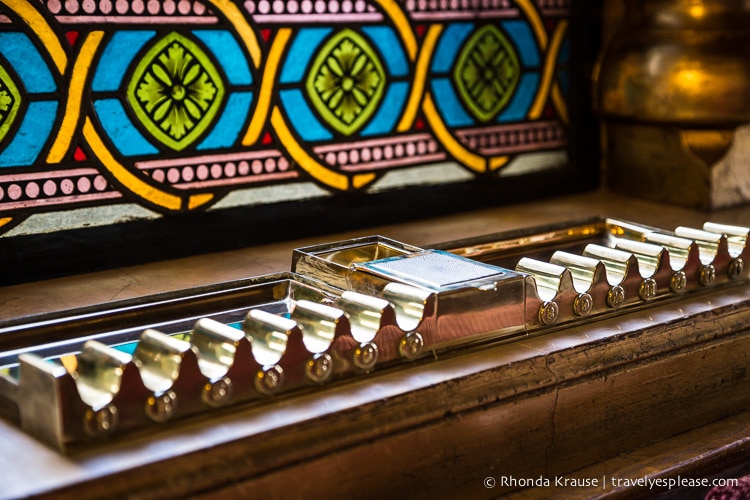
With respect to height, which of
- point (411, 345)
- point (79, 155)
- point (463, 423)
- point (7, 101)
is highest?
point (7, 101)

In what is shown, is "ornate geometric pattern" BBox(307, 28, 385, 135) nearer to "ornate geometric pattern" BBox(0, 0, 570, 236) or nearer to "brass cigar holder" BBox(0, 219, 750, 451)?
"ornate geometric pattern" BBox(0, 0, 570, 236)

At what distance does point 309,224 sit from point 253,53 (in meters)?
0.40

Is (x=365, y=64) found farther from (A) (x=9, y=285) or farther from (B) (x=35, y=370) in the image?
(B) (x=35, y=370)

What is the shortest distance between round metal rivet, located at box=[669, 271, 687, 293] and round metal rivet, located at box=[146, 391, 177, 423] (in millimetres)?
973

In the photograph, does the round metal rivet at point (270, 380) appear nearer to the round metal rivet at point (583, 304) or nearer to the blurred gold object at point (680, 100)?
the round metal rivet at point (583, 304)

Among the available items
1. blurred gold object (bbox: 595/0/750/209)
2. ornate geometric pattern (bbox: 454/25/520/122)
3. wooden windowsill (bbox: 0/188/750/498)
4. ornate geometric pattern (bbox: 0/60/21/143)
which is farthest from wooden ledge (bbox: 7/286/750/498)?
ornate geometric pattern (bbox: 454/25/520/122)

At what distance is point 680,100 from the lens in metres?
2.31

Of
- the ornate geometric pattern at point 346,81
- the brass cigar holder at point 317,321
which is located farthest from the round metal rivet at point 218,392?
the ornate geometric pattern at point 346,81

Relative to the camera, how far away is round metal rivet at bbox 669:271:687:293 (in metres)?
1.76

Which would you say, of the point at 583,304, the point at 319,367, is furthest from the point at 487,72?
the point at 319,367

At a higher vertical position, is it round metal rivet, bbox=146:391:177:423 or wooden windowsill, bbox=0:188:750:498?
round metal rivet, bbox=146:391:177:423

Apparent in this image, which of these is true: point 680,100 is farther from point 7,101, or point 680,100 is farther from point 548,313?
point 7,101

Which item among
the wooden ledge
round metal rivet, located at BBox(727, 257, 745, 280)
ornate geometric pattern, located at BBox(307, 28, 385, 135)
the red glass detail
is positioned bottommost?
the wooden ledge

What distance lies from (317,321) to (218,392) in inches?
8.1
